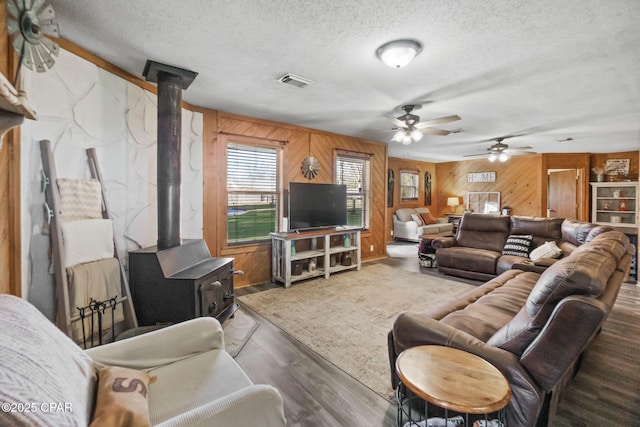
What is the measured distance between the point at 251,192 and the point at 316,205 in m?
1.08

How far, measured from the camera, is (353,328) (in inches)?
115

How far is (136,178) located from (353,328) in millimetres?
2734

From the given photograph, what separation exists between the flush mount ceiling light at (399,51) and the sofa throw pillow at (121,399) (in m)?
2.61

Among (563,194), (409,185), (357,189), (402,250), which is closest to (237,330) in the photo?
(357,189)

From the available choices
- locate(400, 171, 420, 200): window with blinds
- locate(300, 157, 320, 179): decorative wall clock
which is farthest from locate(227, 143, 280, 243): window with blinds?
locate(400, 171, 420, 200): window with blinds

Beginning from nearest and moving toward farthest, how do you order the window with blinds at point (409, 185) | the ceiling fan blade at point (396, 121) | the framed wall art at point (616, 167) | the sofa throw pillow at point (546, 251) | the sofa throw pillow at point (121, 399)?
1. the sofa throw pillow at point (121, 399)
2. the ceiling fan blade at point (396, 121)
3. the sofa throw pillow at point (546, 251)
4. the framed wall art at point (616, 167)
5. the window with blinds at point (409, 185)

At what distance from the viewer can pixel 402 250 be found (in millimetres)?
7332

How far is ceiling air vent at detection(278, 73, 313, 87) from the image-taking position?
2.89 meters

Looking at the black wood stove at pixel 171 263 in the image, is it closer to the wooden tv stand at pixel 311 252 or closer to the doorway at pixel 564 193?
the wooden tv stand at pixel 311 252

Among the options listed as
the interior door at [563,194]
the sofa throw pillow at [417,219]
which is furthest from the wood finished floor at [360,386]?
the interior door at [563,194]

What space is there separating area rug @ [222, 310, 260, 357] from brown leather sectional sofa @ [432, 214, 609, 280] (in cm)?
351

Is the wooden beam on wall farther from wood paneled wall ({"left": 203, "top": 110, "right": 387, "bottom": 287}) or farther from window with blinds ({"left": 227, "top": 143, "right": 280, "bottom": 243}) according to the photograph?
window with blinds ({"left": 227, "top": 143, "right": 280, "bottom": 243})

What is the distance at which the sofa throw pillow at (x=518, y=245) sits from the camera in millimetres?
4449

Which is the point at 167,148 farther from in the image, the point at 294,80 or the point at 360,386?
the point at 360,386
